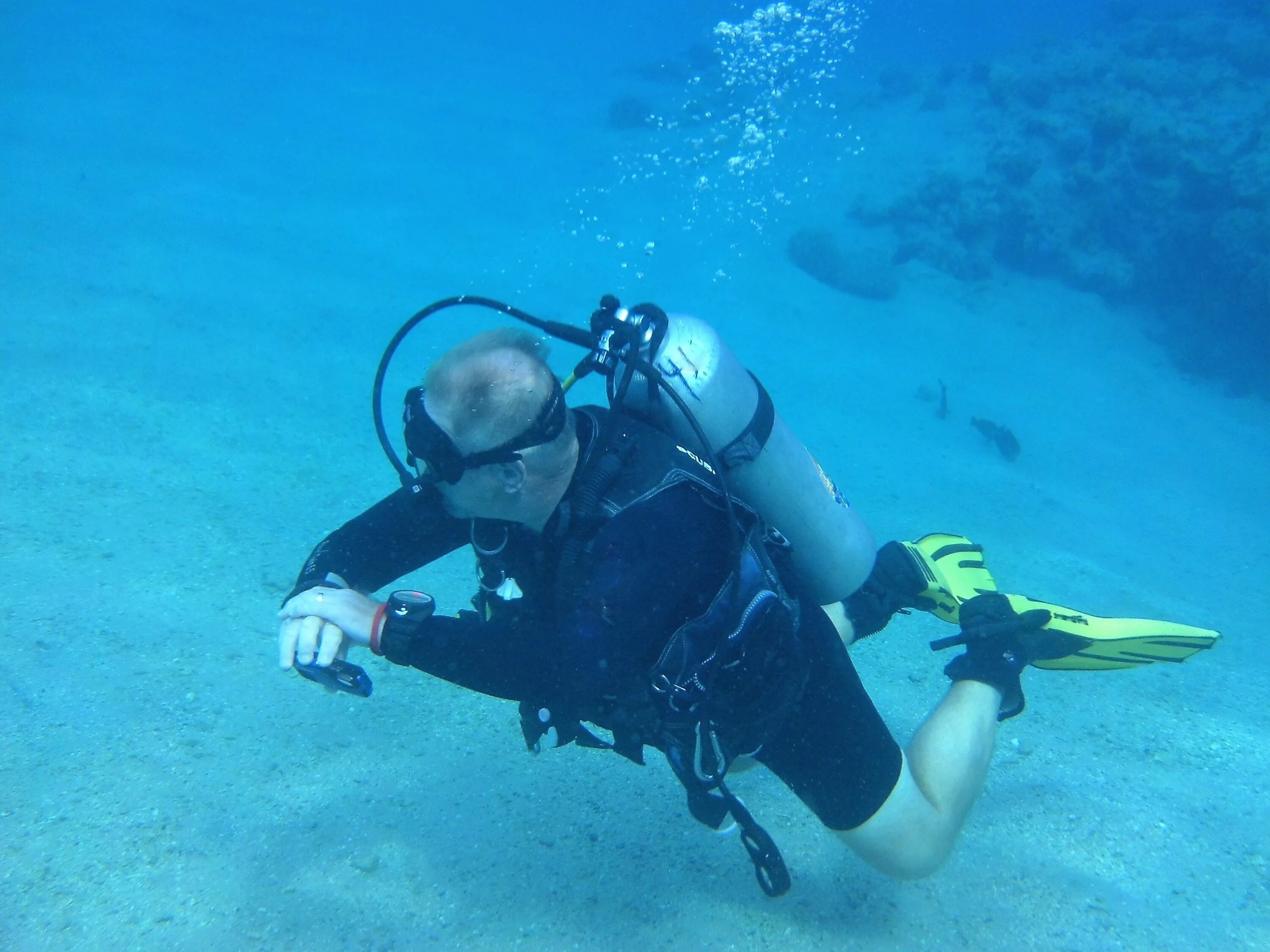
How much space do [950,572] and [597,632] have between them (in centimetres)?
272

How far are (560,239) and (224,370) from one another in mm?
11561

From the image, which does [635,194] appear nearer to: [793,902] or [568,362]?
[568,362]

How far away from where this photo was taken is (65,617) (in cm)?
402

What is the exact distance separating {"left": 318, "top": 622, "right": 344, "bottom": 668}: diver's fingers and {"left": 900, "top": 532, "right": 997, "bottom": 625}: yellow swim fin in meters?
3.17

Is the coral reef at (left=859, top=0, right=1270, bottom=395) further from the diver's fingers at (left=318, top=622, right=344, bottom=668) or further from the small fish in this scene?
the diver's fingers at (left=318, top=622, right=344, bottom=668)

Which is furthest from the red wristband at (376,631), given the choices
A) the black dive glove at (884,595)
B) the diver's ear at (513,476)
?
the black dive glove at (884,595)

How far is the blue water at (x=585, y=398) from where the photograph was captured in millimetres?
3014

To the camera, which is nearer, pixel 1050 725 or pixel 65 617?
pixel 65 617

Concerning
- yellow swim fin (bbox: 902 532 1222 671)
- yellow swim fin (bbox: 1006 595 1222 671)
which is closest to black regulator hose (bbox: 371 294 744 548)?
yellow swim fin (bbox: 902 532 1222 671)

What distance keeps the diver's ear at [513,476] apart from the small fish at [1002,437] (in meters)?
11.3

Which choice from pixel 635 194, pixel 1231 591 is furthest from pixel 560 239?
pixel 1231 591

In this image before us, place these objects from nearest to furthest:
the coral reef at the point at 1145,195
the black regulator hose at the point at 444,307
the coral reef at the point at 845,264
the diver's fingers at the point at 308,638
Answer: the diver's fingers at the point at 308,638 → the black regulator hose at the point at 444,307 → the coral reef at the point at 1145,195 → the coral reef at the point at 845,264

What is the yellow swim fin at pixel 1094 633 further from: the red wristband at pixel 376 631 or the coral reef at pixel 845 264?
the coral reef at pixel 845 264

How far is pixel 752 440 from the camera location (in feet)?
9.97
